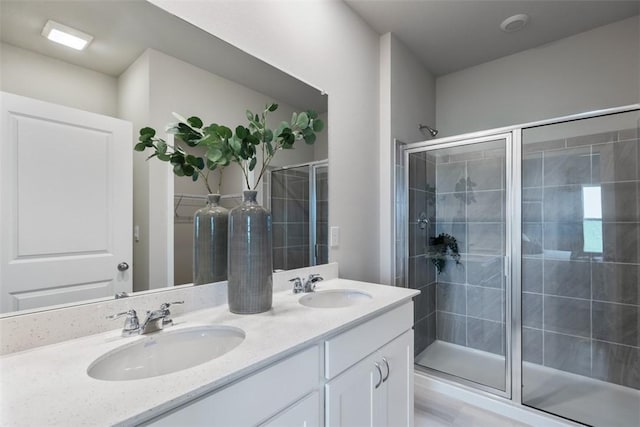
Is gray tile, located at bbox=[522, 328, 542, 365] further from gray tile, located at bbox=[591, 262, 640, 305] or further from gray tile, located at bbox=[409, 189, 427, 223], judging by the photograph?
gray tile, located at bbox=[409, 189, 427, 223]

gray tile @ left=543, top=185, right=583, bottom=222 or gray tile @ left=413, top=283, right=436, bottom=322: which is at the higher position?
gray tile @ left=543, top=185, right=583, bottom=222

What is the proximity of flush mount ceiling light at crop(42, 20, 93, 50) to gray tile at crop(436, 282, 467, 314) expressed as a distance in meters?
2.80

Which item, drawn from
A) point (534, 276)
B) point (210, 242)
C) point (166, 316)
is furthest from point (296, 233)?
point (534, 276)

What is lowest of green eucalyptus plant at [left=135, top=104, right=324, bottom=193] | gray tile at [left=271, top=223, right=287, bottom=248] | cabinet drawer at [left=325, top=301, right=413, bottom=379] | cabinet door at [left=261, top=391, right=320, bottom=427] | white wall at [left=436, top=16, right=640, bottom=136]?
cabinet door at [left=261, top=391, right=320, bottom=427]

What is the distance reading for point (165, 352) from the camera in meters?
0.91

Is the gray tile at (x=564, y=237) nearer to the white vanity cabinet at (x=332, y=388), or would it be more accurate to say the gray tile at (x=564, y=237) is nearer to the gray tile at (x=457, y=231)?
the gray tile at (x=457, y=231)

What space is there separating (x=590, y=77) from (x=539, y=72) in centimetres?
33

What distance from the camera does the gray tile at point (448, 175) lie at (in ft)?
8.39

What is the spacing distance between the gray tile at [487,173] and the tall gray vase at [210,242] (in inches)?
76.0

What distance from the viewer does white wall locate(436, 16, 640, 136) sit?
2.13 metres

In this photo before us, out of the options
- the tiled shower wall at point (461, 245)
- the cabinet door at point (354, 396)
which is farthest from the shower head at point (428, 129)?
the cabinet door at point (354, 396)

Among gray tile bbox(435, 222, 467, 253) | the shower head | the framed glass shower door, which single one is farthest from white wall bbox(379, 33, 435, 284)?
gray tile bbox(435, 222, 467, 253)

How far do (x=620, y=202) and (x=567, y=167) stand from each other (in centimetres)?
39

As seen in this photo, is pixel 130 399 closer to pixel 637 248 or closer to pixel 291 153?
pixel 291 153
